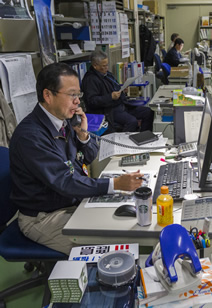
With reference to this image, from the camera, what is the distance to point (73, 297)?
0.95 m

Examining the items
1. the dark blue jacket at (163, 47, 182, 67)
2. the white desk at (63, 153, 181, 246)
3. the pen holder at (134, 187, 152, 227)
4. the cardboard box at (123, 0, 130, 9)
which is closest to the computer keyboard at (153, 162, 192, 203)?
the white desk at (63, 153, 181, 246)

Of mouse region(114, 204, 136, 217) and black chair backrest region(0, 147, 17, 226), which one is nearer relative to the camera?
mouse region(114, 204, 136, 217)

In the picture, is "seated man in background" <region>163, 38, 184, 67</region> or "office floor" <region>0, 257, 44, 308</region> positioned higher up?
"seated man in background" <region>163, 38, 184, 67</region>

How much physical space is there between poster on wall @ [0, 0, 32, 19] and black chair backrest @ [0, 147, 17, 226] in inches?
39.5

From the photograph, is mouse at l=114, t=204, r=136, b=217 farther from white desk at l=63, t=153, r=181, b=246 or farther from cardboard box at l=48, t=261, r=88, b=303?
cardboard box at l=48, t=261, r=88, b=303

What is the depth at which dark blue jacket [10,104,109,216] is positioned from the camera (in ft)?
4.73

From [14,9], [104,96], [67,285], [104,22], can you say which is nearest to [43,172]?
[67,285]

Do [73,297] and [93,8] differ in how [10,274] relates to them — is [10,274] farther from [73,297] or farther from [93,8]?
[93,8]

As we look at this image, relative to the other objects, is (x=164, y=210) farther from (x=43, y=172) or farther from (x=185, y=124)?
(x=185, y=124)

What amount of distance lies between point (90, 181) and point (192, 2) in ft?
31.9

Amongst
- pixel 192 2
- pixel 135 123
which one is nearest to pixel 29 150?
pixel 135 123

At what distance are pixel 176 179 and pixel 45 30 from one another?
5.34 feet

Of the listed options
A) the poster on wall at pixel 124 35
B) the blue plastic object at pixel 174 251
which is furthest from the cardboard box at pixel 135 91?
the blue plastic object at pixel 174 251

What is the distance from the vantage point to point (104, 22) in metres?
3.79
